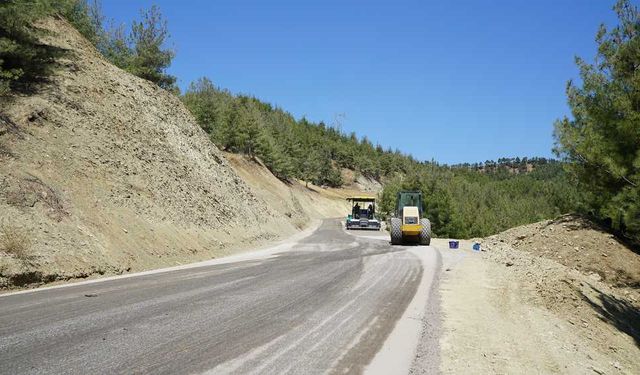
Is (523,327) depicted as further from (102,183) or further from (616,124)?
(102,183)

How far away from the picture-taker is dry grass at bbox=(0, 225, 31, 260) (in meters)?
10.7

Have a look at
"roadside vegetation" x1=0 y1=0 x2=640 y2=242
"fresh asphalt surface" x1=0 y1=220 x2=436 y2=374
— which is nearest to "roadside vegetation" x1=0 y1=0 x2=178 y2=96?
"roadside vegetation" x1=0 y1=0 x2=640 y2=242

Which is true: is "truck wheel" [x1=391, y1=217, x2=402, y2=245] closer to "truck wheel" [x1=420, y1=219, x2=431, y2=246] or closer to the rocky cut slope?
"truck wheel" [x1=420, y1=219, x2=431, y2=246]

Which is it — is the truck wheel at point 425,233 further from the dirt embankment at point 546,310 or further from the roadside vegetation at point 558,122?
the roadside vegetation at point 558,122

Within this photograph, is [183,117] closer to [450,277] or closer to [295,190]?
[450,277]

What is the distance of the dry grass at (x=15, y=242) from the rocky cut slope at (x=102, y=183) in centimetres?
4

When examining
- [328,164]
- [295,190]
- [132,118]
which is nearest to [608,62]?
[132,118]

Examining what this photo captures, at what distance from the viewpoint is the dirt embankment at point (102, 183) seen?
1225 cm

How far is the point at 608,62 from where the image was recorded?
1609 centimetres

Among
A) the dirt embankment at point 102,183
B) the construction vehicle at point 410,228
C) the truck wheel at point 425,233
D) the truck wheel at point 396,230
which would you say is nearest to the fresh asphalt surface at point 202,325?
the dirt embankment at point 102,183

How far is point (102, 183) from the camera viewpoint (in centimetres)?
1725

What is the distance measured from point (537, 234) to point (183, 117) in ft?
77.1

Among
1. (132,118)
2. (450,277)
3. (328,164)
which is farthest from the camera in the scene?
(328,164)

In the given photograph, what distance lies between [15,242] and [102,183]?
21.4ft
